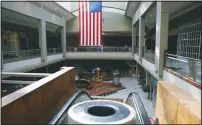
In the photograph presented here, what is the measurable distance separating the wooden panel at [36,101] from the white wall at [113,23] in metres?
18.4

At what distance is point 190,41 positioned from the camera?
10.4 m

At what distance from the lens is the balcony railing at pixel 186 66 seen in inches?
169

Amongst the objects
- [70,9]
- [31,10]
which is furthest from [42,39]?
[70,9]

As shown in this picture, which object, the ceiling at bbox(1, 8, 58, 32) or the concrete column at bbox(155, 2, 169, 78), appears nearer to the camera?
the concrete column at bbox(155, 2, 169, 78)

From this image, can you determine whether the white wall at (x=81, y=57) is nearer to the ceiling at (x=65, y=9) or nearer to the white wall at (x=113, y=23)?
the ceiling at (x=65, y=9)

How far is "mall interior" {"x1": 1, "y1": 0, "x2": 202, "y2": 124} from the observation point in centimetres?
306

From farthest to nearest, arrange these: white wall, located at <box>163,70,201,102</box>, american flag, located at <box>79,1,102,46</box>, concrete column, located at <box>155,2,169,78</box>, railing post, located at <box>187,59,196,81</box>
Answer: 1. american flag, located at <box>79,1,102,46</box>
2. concrete column, located at <box>155,2,169,78</box>
3. railing post, located at <box>187,59,196,81</box>
4. white wall, located at <box>163,70,201,102</box>

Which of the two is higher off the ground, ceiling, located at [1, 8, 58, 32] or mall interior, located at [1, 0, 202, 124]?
ceiling, located at [1, 8, 58, 32]

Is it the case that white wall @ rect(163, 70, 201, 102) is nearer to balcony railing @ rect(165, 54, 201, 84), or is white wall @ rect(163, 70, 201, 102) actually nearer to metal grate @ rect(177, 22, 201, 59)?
balcony railing @ rect(165, 54, 201, 84)

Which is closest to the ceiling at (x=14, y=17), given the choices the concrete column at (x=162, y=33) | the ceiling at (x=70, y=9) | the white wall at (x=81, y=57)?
the ceiling at (x=70, y=9)

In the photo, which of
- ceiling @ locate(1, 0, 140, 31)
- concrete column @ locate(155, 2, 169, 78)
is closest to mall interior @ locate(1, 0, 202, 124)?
concrete column @ locate(155, 2, 169, 78)

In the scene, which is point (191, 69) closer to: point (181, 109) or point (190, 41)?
point (181, 109)

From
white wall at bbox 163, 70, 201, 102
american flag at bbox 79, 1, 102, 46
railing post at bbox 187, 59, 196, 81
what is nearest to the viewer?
white wall at bbox 163, 70, 201, 102

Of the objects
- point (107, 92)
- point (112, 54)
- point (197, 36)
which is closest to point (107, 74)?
point (112, 54)
